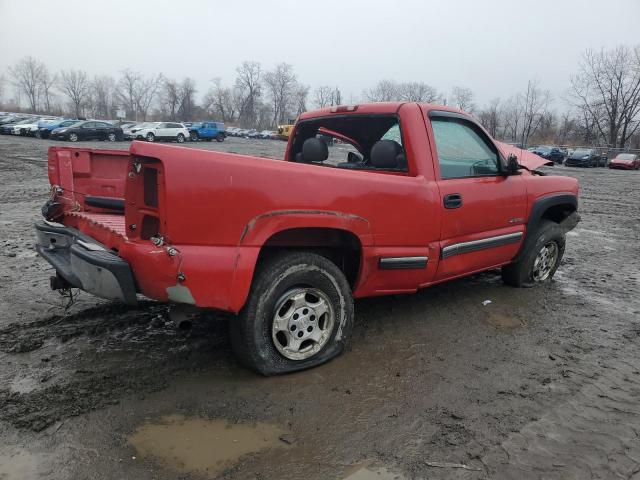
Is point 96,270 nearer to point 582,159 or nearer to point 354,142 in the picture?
point 354,142

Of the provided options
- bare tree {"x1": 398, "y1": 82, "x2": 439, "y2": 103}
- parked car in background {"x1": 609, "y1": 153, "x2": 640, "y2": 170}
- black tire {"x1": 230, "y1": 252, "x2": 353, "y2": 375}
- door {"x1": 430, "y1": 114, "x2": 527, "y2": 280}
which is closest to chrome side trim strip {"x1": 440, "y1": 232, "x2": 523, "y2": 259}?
door {"x1": 430, "y1": 114, "x2": 527, "y2": 280}

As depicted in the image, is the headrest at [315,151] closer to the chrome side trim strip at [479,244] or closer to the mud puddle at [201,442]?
the chrome side trim strip at [479,244]

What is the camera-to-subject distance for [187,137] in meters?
40.8

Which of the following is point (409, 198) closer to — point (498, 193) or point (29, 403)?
point (498, 193)

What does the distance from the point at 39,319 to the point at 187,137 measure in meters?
39.0

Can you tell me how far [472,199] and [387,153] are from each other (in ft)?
2.80

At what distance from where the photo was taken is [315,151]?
4.70m

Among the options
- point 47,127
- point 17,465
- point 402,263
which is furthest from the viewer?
point 47,127

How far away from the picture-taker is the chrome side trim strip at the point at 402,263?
3617mm

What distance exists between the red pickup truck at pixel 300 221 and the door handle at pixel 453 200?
0.04ft

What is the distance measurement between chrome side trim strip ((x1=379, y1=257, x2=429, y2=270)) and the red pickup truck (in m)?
0.01

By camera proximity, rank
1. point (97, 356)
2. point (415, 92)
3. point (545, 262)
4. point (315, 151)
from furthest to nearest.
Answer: point (415, 92) → point (545, 262) → point (315, 151) → point (97, 356)

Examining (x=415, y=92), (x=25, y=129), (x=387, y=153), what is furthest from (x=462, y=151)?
(x=415, y=92)

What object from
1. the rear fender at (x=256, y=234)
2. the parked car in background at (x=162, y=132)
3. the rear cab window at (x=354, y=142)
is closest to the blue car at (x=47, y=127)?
the parked car in background at (x=162, y=132)
